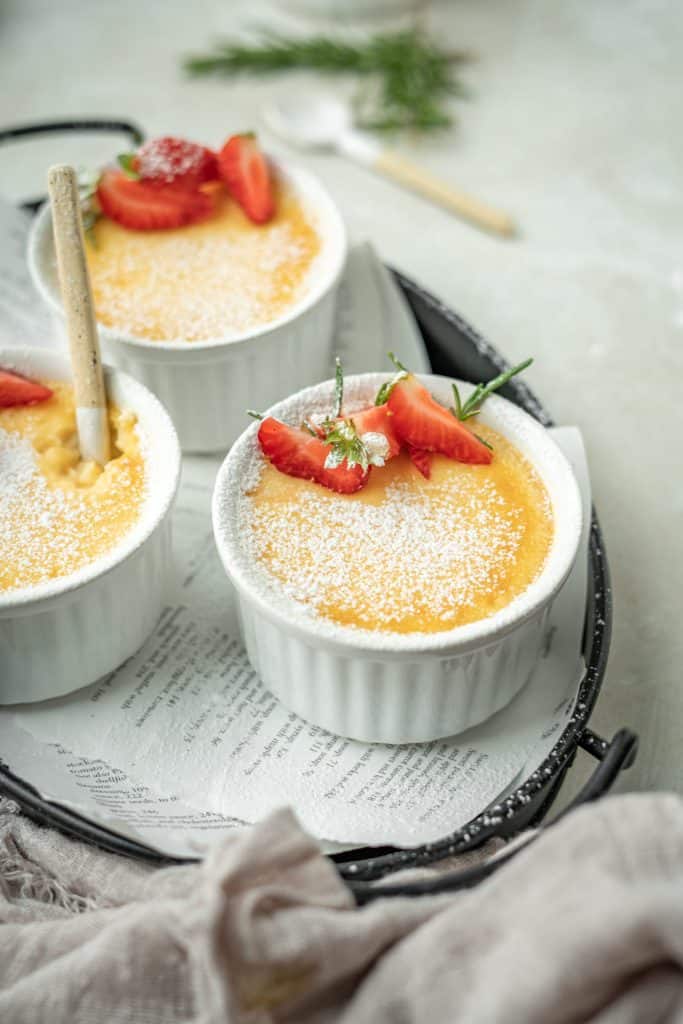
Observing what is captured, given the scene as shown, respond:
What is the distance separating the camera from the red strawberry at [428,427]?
1494 millimetres

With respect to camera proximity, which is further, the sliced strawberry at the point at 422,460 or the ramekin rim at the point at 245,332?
the ramekin rim at the point at 245,332

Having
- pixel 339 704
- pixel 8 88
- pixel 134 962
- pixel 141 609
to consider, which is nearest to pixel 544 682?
pixel 339 704

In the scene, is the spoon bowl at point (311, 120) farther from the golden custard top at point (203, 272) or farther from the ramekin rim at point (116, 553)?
the ramekin rim at point (116, 553)

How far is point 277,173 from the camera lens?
197cm

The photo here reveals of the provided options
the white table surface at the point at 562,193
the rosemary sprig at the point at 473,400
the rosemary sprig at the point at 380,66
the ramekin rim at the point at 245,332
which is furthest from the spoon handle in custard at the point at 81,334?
the rosemary sprig at the point at 380,66

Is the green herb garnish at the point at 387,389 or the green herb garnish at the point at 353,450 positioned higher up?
the green herb garnish at the point at 387,389

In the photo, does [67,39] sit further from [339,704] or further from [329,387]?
[339,704]

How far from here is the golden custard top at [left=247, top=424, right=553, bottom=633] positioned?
1364 millimetres

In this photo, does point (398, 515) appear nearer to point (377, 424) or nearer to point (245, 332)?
point (377, 424)

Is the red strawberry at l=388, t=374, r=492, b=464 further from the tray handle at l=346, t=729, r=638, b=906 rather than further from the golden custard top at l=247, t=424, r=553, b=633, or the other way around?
the tray handle at l=346, t=729, r=638, b=906

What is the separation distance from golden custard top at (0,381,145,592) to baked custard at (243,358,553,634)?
0.56ft

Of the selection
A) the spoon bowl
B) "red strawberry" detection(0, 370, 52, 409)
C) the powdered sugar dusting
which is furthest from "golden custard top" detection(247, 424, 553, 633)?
the spoon bowl

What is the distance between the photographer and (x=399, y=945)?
1.10 meters

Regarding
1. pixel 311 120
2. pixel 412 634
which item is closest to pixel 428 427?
pixel 412 634
